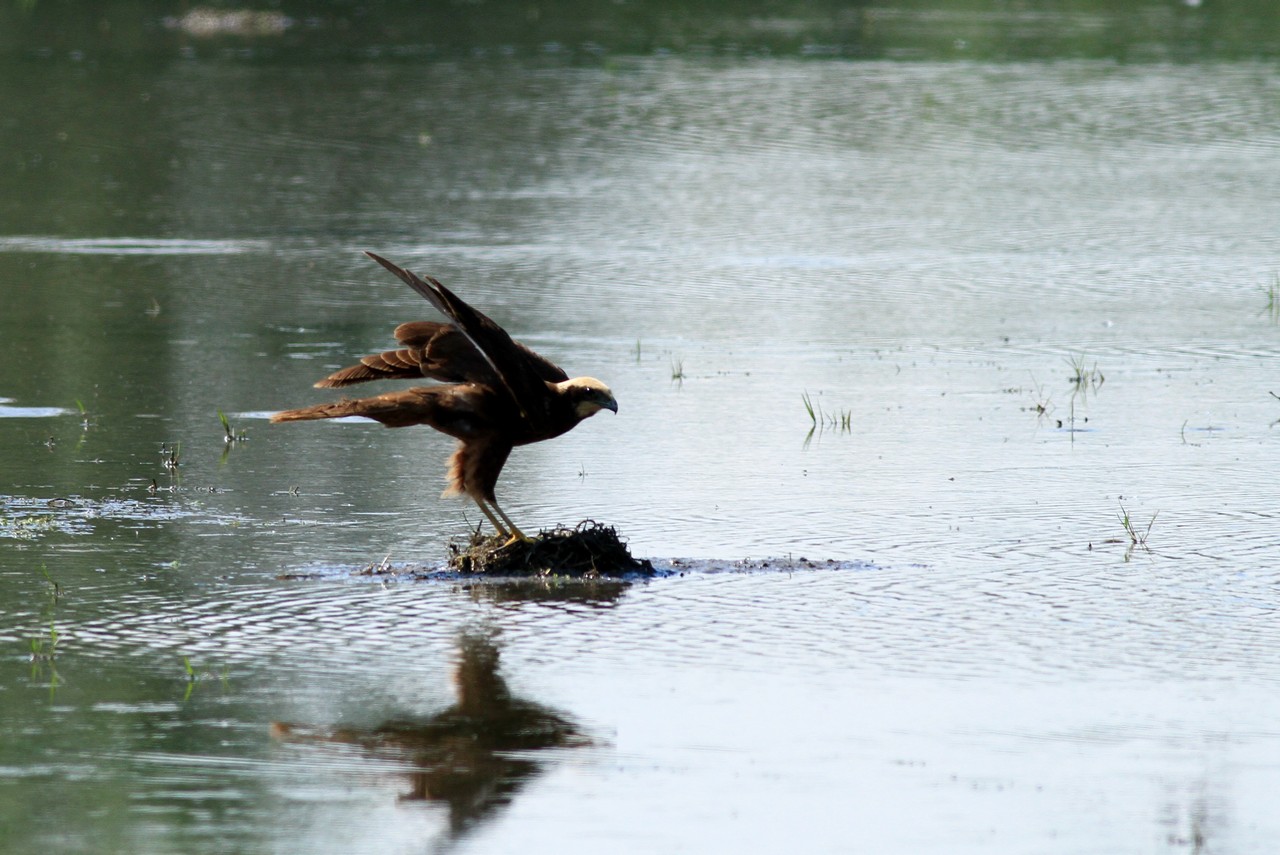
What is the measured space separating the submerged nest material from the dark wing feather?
1.56 ft

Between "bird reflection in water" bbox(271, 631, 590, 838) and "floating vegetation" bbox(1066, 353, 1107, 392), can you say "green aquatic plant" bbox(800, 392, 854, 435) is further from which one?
"bird reflection in water" bbox(271, 631, 590, 838)

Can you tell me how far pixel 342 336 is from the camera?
39.7ft

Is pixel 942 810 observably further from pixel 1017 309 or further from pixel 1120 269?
pixel 1120 269

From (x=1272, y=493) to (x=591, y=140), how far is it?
12.9 meters

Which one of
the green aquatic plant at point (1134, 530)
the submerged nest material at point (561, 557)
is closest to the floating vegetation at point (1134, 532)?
the green aquatic plant at point (1134, 530)

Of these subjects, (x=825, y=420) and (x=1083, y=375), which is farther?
(x=1083, y=375)

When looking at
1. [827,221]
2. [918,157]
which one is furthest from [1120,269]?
[918,157]

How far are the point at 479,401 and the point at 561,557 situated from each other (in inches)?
26.0

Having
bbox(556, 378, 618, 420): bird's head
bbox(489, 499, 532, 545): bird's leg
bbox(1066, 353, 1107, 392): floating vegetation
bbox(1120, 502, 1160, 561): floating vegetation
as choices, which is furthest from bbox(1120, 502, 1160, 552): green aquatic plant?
bbox(1066, 353, 1107, 392): floating vegetation

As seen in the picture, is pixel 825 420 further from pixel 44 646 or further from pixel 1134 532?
pixel 44 646

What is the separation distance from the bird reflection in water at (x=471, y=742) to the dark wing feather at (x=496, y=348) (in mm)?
1545

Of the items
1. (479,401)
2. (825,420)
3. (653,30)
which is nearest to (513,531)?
(479,401)

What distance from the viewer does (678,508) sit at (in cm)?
834

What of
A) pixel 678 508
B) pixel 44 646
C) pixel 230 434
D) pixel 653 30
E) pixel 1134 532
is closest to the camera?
pixel 44 646
